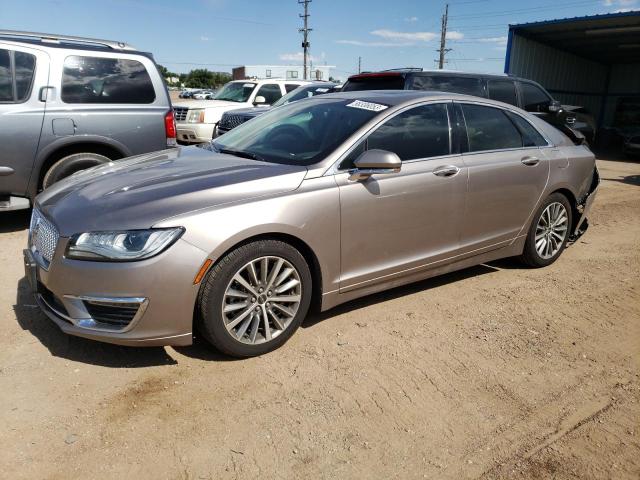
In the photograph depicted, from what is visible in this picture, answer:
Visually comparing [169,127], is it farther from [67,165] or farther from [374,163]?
[374,163]

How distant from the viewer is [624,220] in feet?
23.5

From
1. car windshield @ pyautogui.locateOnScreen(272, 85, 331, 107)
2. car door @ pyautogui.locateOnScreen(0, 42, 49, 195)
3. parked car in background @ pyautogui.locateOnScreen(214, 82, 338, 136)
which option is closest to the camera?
car door @ pyautogui.locateOnScreen(0, 42, 49, 195)

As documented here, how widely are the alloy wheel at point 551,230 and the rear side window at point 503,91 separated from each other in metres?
3.34

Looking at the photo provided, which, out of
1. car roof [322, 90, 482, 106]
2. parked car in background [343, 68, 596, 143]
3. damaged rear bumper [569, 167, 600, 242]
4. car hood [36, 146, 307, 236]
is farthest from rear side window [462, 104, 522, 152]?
parked car in background [343, 68, 596, 143]

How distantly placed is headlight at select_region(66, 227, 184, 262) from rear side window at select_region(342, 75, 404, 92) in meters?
5.10

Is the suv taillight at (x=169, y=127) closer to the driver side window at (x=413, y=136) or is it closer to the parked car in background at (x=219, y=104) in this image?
the driver side window at (x=413, y=136)

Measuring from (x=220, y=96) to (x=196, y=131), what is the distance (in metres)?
2.11

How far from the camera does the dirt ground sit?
234cm

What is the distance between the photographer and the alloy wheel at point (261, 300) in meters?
3.02

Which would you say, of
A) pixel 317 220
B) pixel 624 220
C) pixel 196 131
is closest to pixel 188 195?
pixel 317 220

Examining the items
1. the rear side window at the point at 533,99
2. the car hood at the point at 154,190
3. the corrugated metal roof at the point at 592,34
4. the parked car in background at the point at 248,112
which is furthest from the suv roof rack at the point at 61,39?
the corrugated metal roof at the point at 592,34

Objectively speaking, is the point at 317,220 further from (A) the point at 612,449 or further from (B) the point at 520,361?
(A) the point at 612,449

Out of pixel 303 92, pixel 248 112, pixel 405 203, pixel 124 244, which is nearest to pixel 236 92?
pixel 303 92

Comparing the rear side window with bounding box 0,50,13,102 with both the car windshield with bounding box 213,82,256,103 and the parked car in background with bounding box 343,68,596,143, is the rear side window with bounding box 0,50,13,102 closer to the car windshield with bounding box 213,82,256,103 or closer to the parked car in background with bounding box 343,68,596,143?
the parked car in background with bounding box 343,68,596,143
